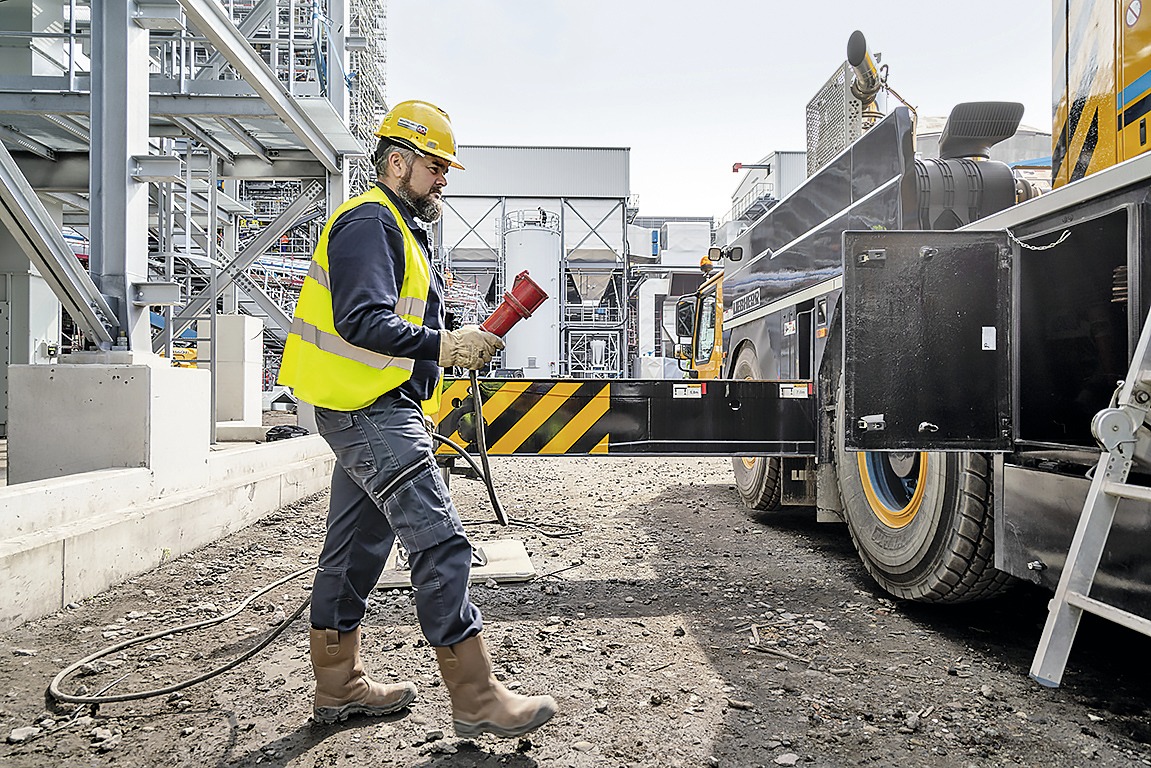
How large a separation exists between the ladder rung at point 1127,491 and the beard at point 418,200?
2262 millimetres

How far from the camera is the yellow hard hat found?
288 cm

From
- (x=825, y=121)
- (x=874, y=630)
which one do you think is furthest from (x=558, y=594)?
(x=825, y=121)

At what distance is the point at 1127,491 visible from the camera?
8.43 feet

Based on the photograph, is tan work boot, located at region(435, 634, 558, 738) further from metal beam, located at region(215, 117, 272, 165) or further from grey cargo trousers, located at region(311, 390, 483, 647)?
metal beam, located at region(215, 117, 272, 165)

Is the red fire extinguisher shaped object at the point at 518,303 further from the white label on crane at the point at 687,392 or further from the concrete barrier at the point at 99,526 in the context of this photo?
the concrete barrier at the point at 99,526

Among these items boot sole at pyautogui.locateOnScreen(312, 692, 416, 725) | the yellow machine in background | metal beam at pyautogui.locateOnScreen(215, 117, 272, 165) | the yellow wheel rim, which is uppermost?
metal beam at pyautogui.locateOnScreen(215, 117, 272, 165)

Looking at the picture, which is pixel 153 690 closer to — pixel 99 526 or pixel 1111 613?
pixel 99 526

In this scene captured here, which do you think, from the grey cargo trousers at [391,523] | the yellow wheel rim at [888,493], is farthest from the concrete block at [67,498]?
the yellow wheel rim at [888,493]

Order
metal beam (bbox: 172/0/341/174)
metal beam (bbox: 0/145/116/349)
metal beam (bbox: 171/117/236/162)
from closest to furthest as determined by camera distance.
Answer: metal beam (bbox: 0/145/116/349)
metal beam (bbox: 172/0/341/174)
metal beam (bbox: 171/117/236/162)

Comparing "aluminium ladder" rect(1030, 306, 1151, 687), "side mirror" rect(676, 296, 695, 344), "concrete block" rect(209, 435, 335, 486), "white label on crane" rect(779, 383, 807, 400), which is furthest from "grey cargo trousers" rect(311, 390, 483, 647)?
"side mirror" rect(676, 296, 695, 344)

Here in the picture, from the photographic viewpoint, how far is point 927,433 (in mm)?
3572

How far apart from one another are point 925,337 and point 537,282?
22.1 m

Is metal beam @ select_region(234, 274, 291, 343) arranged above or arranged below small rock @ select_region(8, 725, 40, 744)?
above

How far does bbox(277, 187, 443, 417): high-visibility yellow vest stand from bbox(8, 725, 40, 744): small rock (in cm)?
139
